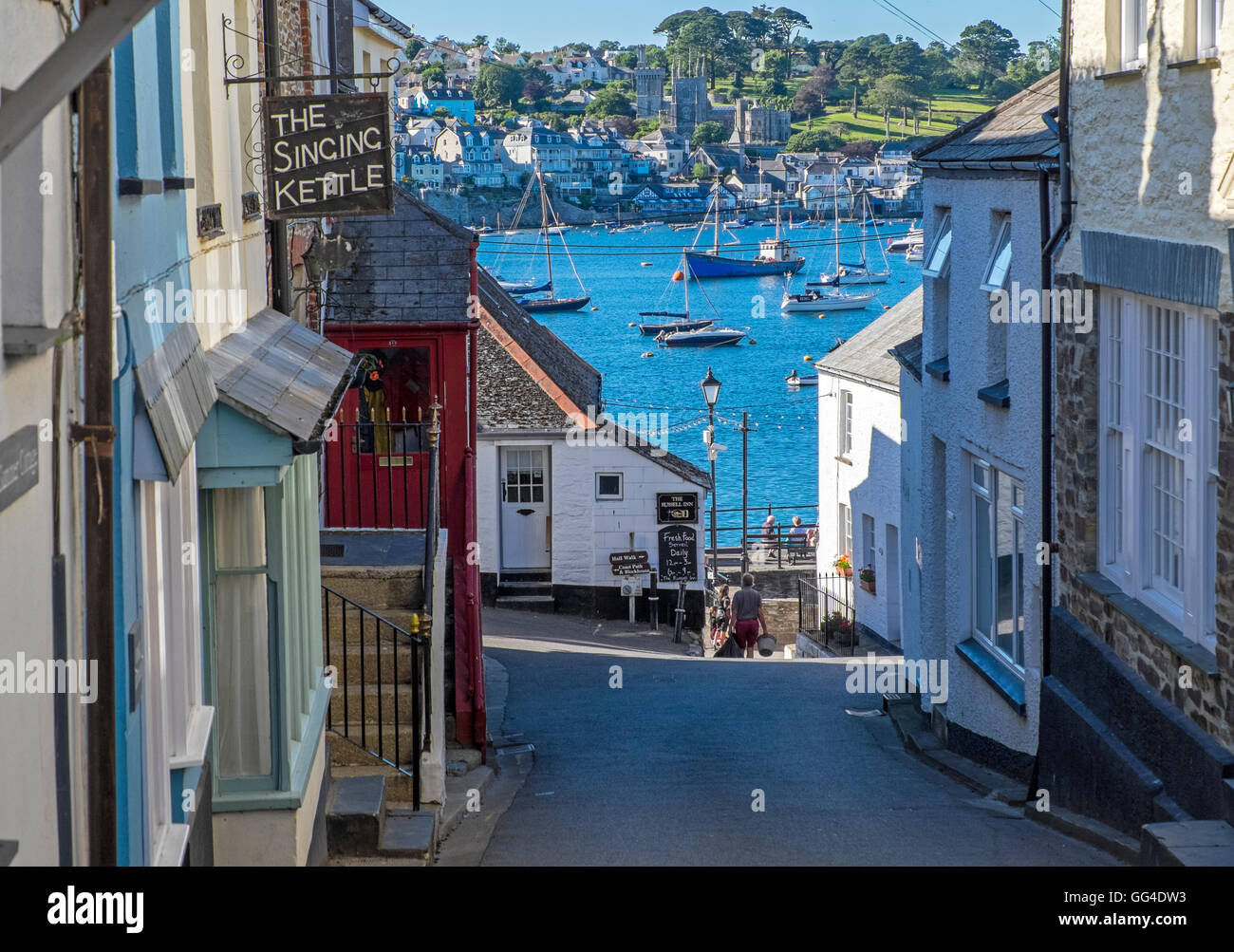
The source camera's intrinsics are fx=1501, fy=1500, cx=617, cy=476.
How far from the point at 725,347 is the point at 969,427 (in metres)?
104

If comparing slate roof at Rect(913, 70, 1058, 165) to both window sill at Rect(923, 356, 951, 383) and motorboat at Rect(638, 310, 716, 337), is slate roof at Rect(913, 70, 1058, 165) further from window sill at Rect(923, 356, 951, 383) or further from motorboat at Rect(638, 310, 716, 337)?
motorboat at Rect(638, 310, 716, 337)

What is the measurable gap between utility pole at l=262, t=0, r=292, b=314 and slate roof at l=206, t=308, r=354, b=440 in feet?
1.96

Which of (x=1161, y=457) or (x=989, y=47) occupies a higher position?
(x=989, y=47)

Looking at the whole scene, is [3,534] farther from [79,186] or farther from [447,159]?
[447,159]

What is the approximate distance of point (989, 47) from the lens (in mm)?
44625

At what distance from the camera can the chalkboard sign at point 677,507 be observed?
3256 centimetres

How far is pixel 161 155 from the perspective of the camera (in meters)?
6.33

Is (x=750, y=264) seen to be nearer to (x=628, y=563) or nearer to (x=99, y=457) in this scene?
(x=628, y=563)

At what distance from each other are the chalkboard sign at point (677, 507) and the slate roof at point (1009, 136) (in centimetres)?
1814

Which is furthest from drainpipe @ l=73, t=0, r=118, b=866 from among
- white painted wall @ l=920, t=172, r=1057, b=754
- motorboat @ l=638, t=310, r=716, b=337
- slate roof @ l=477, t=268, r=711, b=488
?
motorboat @ l=638, t=310, r=716, b=337

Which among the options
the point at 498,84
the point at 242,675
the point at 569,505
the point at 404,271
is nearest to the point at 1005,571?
the point at 242,675

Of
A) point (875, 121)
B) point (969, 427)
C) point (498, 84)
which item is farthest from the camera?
point (875, 121)

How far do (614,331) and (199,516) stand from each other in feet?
393

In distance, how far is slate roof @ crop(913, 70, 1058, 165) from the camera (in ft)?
38.5
